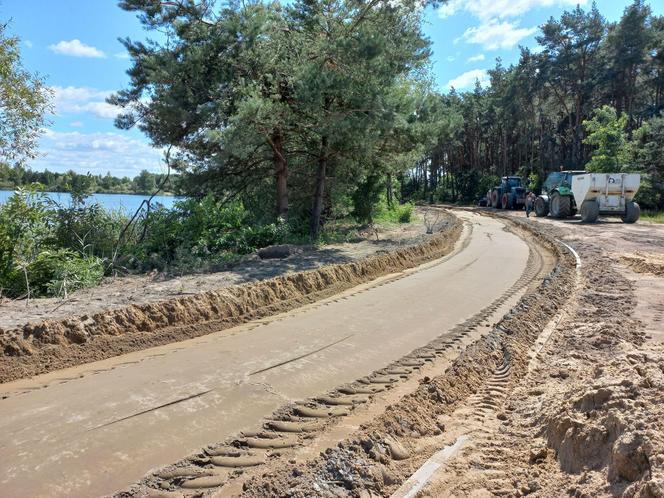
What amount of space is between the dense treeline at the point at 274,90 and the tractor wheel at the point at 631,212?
1192cm

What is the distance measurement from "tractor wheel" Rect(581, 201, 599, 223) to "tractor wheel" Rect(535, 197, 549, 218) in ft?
12.8

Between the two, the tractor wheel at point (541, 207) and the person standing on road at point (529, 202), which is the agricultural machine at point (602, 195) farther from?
the person standing on road at point (529, 202)

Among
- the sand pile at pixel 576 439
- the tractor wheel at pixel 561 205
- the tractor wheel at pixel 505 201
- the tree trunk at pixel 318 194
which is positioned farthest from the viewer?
the tractor wheel at pixel 505 201

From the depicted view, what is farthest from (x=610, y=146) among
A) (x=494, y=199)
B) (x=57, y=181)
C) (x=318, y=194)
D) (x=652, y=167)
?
(x=57, y=181)

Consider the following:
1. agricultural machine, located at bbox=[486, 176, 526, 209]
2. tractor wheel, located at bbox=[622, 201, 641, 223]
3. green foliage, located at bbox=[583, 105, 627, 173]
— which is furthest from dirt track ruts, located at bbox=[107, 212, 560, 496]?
agricultural machine, located at bbox=[486, 176, 526, 209]

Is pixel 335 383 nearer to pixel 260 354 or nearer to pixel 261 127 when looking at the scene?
pixel 260 354

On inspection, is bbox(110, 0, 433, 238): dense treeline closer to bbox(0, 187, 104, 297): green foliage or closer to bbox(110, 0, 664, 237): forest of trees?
bbox(110, 0, 664, 237): forest of trees

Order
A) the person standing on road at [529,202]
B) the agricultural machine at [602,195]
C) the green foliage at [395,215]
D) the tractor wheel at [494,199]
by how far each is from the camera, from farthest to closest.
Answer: the tractor wheel at [494,199] < the person standing on road at [529,202] < the green foliage at [395,215] < the agricultural machine at [602,195]

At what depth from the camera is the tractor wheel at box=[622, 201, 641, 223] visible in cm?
2112

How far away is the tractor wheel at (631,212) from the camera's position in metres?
21.1

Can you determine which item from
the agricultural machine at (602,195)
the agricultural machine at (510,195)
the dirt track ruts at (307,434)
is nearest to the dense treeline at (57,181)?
the dirt track ruts at (307,434)

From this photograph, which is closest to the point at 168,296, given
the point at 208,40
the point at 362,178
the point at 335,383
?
the point at 335,383

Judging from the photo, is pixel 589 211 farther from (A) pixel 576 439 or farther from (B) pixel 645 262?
(A) pixel 576 439

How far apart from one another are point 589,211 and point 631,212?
1.65 meters
